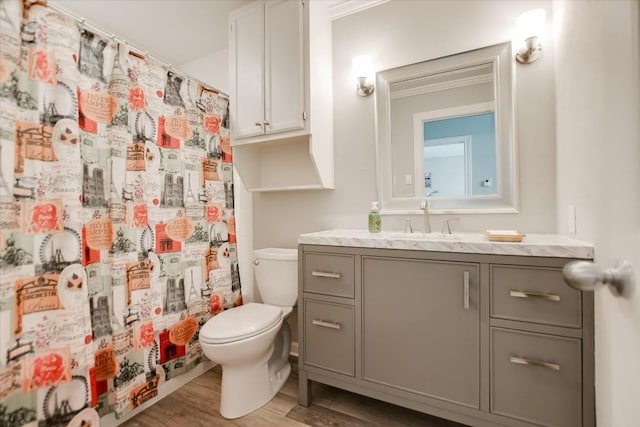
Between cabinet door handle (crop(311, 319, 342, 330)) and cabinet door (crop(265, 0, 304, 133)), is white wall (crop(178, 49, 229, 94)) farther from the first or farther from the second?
cabinet door handle (crop(311, 319, 342, 330))

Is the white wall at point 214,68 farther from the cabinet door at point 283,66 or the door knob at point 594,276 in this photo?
the door knob at point 594,276

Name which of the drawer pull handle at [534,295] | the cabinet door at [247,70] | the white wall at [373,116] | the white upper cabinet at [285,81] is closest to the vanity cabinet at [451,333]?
the drawer pull handle at [534,295]

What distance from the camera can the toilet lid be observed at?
146cm

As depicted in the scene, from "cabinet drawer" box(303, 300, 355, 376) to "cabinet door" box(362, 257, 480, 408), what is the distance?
0.28 feet

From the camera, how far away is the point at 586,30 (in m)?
0.97

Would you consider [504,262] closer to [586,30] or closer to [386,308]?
[386,308]

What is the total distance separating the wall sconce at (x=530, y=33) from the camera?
142 cm

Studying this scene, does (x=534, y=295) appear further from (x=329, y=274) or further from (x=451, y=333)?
(x=329, y=274)

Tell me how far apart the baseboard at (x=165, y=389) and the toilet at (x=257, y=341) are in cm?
40

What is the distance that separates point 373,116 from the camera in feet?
6.17

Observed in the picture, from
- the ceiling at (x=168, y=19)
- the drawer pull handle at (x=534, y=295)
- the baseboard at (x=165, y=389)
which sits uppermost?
the ceiling at (x=168, y=19)

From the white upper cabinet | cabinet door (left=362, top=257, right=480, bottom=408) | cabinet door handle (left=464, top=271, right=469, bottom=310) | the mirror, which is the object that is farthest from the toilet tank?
cabinet door handle (left=464, top=271, right=469, bottom=310)

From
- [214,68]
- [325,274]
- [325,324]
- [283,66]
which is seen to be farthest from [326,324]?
[214,68]

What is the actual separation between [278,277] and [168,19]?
7.18ft
